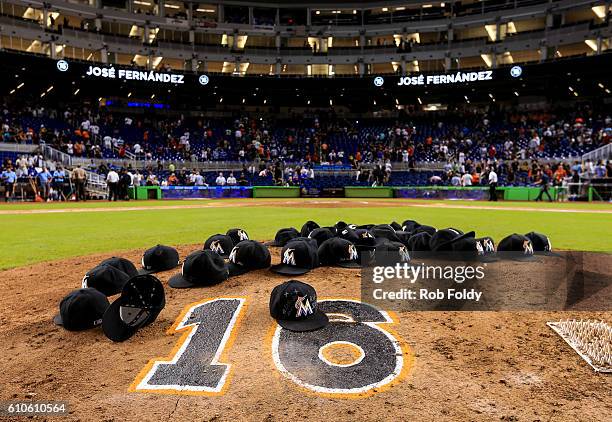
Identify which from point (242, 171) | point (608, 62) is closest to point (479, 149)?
point (608, 62)

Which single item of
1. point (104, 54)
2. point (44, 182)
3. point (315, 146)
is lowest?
point (44, 182)

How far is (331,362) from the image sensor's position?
2.59 metres

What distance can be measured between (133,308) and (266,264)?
188cm

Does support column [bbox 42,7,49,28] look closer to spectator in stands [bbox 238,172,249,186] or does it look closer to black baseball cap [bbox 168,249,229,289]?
spectator in stands [bbox 238,172,249,186]

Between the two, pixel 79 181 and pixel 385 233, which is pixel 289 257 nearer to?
pixel 385 233

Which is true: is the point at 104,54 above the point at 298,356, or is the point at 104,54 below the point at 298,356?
above

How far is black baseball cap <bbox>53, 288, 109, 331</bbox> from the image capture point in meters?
3.13

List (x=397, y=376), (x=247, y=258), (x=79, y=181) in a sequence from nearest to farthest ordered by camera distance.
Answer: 1. (x=397, y=376)
2. (x=247, y=258)
3. (x=79, y=181)

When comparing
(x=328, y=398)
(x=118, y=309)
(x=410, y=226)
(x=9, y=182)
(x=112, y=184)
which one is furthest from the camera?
(x=112, y=184)

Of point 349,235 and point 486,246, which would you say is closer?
point 486,246

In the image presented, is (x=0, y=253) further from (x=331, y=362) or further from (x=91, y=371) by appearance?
(x=331, y=362)

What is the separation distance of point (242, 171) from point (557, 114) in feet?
99.6

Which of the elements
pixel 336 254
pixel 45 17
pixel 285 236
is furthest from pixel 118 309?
pixel 45 17

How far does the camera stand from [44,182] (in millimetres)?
23297
